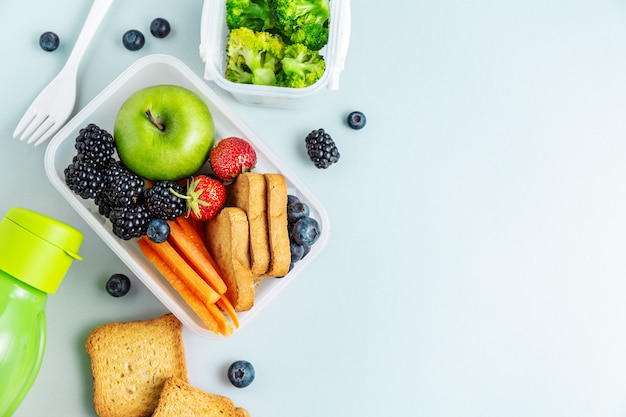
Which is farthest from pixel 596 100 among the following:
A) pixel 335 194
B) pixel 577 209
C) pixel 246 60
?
pixel 246 60

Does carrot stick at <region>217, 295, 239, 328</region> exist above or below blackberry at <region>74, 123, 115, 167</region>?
below

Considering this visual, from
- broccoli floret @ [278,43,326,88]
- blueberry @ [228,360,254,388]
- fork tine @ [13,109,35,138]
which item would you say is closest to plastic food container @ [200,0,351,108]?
broccoli floret @ [278,43,326,88]

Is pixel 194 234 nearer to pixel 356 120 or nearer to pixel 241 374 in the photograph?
pixel 241 374

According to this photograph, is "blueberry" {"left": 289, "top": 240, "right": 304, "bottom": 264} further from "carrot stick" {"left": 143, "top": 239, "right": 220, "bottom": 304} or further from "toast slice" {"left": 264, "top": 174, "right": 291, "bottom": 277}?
"carrot stick" {"left": 143, "top": 239, "right": 220, "bottom": 304}

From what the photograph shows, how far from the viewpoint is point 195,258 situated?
42.6 inches

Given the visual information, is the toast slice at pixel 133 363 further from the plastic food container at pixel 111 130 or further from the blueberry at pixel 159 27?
the blueberry at pixel 159 27

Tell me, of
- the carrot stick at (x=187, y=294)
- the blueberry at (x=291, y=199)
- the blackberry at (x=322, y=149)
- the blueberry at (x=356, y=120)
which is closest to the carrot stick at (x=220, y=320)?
the carrot stick at (x=187, y=294)

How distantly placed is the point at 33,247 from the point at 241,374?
423 mm

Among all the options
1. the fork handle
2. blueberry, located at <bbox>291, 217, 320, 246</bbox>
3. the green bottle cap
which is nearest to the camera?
the green bottle cap

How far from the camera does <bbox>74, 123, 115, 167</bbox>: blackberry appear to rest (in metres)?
1.03

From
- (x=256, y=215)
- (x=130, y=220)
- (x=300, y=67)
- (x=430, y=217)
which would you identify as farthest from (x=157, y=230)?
(x=430, y=217)

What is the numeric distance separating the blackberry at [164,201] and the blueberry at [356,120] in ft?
1.22

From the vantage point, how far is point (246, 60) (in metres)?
1.12

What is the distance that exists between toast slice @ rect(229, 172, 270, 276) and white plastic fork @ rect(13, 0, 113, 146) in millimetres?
379
